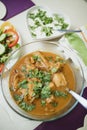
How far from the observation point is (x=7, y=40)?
1100 mm

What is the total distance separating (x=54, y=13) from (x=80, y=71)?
30cm

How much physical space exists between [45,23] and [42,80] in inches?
11.2

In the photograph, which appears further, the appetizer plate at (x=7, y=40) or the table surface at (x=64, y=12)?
the table surface at (x=64, y=12)

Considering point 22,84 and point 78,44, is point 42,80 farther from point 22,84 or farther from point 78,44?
point 78,44

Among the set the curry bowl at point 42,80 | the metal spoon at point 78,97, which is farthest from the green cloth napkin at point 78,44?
the metal spoon at point 78,97

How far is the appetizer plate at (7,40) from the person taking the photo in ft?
3.46

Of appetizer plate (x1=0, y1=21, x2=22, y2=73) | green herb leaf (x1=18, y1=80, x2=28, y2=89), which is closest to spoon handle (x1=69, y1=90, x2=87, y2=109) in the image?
green herb leaf (x1=18, y1=80, x2=28, y2=89)

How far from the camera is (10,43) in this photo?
109 cm

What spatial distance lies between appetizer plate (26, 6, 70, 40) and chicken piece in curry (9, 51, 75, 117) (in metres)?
0.10

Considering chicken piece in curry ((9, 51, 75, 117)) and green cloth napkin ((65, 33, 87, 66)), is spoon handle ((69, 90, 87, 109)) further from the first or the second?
green cloth napkin ((65, 33, 87, 66))

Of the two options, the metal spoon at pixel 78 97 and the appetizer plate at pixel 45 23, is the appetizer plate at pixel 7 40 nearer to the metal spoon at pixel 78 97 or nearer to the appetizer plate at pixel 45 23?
the appetizer plate at pixel 45 23

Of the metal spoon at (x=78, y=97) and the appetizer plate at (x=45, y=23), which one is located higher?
the appetizer plate at (x=45, y=23)

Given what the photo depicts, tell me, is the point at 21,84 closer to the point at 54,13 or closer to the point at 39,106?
the point at 39,106

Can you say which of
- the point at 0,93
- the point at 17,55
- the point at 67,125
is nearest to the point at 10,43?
the point at 17,55
